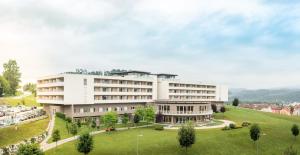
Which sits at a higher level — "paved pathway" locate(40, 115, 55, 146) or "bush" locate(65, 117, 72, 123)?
"bush" locate(65, 117, 72, 123)

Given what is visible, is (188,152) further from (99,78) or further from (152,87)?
(152,87)

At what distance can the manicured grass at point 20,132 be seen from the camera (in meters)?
74.7

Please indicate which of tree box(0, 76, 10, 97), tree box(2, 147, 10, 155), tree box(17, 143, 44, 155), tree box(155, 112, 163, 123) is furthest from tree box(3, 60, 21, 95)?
tree box(17, 143, 44, 155)

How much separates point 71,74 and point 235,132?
57.8m

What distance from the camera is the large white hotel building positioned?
10662 cm

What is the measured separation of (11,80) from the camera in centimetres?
16462

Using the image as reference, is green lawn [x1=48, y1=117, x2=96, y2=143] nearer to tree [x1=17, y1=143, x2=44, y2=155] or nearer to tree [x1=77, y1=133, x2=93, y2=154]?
tree [x1=77, y1=133, x2=93, y2=154]

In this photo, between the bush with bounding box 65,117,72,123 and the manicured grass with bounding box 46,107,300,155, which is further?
the bush with bounding box 65,117,72,123

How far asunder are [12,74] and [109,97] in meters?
75.2

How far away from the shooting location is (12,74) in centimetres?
16388

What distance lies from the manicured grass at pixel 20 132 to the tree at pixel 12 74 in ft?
266

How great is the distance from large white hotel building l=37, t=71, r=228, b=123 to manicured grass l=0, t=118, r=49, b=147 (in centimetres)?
1556

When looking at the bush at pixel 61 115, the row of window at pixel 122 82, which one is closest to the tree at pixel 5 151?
the bush at pixel 61 115

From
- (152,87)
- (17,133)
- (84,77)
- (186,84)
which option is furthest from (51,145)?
(186,84)
